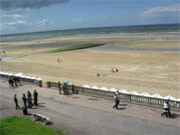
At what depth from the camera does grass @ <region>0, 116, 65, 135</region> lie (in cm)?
1048

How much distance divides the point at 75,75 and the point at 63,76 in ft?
5.36

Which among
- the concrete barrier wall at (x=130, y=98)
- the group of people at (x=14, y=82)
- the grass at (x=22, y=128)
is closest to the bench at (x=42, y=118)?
the grass at (x=22, y=128)

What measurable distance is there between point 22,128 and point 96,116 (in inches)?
168

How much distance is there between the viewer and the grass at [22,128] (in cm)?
1048

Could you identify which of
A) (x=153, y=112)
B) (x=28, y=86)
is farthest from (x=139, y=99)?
(x=28, y=86)

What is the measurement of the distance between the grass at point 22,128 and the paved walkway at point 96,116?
75 cm

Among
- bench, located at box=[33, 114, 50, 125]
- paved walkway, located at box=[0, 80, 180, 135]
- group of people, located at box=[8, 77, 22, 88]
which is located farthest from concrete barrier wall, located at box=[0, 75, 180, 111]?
bench, located at box=[33, 114, 50, 125]

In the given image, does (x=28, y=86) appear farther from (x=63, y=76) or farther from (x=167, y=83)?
(x=167, y=83)

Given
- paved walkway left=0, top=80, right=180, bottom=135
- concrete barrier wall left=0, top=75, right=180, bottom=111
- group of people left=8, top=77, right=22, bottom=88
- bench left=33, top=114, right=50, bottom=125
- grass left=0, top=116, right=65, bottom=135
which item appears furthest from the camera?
group of people left=8, top=77, right=22, bottom=88

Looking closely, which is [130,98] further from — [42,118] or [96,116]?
[42,118]

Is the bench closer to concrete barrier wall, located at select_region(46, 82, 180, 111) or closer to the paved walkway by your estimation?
the paved walkway

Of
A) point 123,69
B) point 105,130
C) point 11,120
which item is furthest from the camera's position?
point 123,69

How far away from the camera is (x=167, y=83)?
2289cm

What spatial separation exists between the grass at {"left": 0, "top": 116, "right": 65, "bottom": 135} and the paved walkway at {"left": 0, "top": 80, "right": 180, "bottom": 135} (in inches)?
29.6
